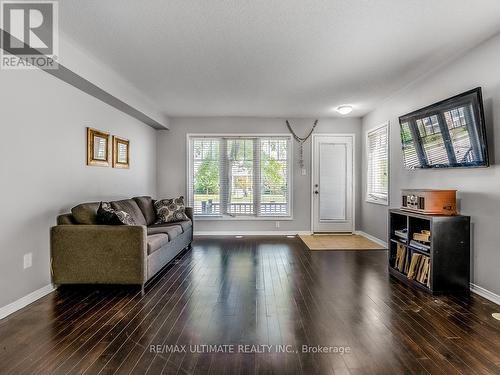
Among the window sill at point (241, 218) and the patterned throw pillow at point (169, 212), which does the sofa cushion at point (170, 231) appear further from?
the window sill at point (241, 218)

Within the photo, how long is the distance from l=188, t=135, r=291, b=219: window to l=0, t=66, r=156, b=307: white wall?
2512 mm

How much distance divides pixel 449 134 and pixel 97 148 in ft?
14.3

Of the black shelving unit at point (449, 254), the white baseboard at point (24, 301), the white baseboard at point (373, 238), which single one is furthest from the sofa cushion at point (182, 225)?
the white baseboard at point (373, 238)

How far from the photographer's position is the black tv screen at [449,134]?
2.78 m

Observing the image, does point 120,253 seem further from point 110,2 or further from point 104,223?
point 110,2

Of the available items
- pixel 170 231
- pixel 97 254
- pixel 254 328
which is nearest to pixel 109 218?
pixel 97 254

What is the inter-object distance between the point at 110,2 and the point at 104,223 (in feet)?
6.97

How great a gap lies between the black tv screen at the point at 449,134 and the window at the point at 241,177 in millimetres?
2721

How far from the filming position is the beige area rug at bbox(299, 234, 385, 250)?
5.07 m

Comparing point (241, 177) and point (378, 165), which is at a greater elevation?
point (378, 165)

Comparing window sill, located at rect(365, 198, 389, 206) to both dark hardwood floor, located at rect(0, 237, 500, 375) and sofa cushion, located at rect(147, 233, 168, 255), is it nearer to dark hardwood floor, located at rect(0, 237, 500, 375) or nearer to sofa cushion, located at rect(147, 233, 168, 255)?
dark hardwood floor, located at rect(0, 237, 500, 375)

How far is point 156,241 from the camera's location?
340 centimetres

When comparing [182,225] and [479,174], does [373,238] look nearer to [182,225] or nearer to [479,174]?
[479,174]

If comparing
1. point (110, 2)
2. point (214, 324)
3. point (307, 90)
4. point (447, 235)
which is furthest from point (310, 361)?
point (307, 90)
